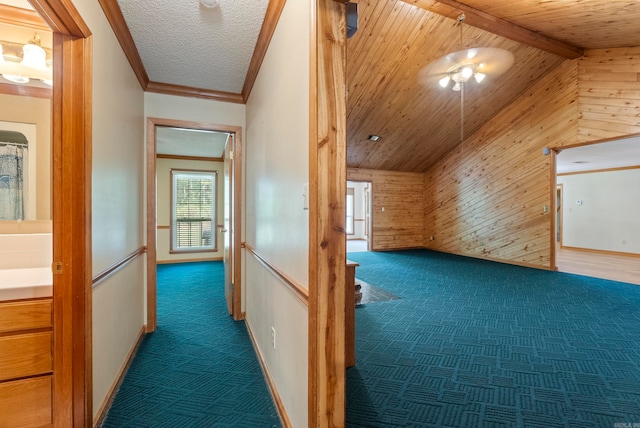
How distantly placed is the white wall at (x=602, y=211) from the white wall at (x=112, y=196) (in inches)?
393

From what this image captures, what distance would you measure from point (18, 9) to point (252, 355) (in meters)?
2.60

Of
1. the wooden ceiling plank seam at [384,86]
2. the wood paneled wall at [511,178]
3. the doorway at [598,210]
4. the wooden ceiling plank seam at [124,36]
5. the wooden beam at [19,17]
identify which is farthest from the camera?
the doorway at [598,210]

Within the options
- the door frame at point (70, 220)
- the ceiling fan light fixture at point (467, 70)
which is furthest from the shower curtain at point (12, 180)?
the ceiling fan light fixture at point (467, 70)

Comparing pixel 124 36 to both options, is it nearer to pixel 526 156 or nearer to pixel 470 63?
pixel 470 63

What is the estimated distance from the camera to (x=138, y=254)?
97.3 inches

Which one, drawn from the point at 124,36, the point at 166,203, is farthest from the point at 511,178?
the point at 166,203

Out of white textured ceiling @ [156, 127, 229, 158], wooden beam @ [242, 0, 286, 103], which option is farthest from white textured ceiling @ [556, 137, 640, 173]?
white textured ceiling @ [156, 127, 229, 158]

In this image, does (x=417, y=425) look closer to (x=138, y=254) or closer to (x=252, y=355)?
(x=252, y=355)

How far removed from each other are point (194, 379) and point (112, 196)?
1.37m

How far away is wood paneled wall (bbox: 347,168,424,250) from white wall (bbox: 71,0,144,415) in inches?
224

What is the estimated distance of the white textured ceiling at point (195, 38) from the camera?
5.75ft

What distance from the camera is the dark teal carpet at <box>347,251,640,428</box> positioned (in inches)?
62.6

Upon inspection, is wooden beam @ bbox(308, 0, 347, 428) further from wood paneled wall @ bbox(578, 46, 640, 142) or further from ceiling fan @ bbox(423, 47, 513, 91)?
wood paneled wall @ bbox(578, 46, 640, 142)

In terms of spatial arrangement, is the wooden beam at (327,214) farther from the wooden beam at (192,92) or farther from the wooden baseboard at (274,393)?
the wooden beam at (192,92)
